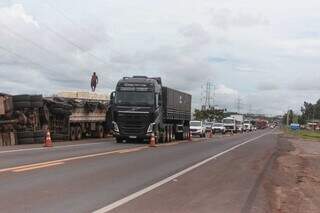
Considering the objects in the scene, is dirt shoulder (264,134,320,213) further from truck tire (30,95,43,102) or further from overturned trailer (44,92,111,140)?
overturned trailer (44,92,111,140)

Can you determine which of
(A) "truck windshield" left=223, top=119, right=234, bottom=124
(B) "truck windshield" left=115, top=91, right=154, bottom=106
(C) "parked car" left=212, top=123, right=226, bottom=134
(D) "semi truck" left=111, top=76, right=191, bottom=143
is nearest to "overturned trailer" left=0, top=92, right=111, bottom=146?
(D) "semi truck" left=111, top=76, right=191, bottom=143

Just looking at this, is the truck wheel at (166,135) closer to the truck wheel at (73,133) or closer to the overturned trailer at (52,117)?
the overturned trailer at (52,117)

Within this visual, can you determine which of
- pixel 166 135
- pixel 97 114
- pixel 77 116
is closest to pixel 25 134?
pixel 77 116

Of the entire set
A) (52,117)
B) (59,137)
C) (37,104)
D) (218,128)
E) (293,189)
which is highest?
(37,104)

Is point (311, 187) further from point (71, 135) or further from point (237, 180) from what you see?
point (71, 135)

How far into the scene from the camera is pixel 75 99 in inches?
1732

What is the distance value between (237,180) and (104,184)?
432 centimetres

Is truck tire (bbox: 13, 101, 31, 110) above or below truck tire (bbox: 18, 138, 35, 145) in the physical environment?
above

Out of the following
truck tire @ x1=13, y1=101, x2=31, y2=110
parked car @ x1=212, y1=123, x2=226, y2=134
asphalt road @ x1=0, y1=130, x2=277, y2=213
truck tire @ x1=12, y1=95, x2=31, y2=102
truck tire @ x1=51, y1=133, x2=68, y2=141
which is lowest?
asphalt road @ x1=0, y1=130, x2=277, y2=213

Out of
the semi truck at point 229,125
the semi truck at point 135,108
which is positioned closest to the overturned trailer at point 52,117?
the semi truck at point 135,108

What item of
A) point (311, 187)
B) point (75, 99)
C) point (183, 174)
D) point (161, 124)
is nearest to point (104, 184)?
point (183, 174)

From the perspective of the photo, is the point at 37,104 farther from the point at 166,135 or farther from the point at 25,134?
the point at 166,135

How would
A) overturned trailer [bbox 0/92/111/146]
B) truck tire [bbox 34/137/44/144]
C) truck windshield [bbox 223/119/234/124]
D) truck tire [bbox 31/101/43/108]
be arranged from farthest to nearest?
truck windshield [bbox 223/119/234/124]
truck tire [bbox 31/101/43/108]
truck tire [bbox 34/137/44/144]
overturned trailer [bbox 0/92/111/146]

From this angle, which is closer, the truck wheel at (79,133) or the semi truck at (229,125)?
the truck wheel at (79,133)
